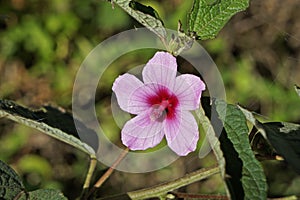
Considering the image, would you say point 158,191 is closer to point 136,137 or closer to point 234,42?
point 136,137

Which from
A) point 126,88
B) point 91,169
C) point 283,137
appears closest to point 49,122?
point 91,169

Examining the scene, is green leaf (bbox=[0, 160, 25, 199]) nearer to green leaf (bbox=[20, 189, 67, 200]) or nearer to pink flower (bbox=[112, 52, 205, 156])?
green leaf (bbox=[20, 189, 67, 200])

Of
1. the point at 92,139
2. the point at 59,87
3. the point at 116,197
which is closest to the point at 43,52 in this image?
the point at 59,87

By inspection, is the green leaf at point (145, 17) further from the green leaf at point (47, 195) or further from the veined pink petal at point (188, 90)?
the green leaf at point (47, 195)

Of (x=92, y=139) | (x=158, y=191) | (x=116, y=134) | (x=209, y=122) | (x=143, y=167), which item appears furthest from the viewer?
(x=116, y=134)

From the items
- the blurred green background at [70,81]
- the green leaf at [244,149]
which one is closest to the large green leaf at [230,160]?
the green leaf at [244,149]

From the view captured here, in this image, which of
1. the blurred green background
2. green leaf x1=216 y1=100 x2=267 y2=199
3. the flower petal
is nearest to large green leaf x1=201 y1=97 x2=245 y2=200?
green leaf x1=216 y1=100 x2=267 y2=199

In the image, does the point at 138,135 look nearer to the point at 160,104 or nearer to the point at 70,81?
the point at 160,104
